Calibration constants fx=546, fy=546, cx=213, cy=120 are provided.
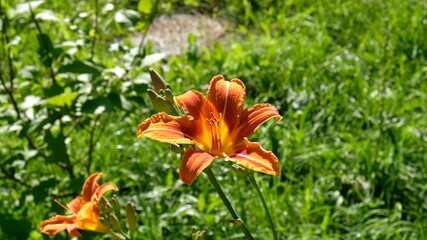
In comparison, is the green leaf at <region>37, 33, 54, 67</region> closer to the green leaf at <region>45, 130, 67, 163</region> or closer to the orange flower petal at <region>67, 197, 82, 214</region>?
the green leaf at <region>45, 130, 67, 163</region>

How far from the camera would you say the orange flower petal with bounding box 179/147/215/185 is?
1.02 metres

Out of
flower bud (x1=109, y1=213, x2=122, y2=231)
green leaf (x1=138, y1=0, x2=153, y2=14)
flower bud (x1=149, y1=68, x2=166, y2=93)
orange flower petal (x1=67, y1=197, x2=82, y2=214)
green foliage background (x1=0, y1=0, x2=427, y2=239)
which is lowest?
green foliage background (x1=0, y1=0, x2=427, y2=239)

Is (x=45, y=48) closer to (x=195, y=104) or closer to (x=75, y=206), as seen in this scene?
(x=75, y=206)

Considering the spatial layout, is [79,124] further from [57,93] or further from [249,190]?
[249,190]

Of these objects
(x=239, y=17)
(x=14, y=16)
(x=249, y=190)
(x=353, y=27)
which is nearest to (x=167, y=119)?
(x=14, y=16)

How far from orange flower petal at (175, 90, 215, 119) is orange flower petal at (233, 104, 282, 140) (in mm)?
76

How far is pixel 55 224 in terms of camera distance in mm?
1433

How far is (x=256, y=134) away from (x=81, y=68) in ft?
5.07

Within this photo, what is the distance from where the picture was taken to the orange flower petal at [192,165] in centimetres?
102

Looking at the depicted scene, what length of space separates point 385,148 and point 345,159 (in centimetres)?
23

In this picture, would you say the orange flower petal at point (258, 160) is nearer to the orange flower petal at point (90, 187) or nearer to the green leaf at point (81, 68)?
the orange flower petal at point (90, 187)

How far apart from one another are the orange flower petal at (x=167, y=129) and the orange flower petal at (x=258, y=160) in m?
0.11

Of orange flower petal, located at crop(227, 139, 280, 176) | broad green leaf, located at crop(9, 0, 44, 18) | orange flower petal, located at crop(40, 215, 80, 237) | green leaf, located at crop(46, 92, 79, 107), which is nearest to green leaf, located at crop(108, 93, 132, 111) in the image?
green leaf, located at crop(46, 92, 79, 107)

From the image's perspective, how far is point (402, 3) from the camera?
14.8ft
